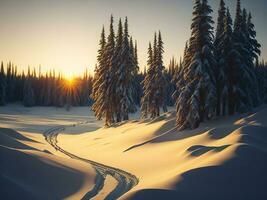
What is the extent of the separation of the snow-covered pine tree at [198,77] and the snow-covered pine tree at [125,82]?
14832mm

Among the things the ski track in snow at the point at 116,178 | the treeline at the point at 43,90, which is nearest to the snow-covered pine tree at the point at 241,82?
the ski track in snow at the point at 116,178

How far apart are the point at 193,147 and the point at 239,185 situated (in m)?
8.17

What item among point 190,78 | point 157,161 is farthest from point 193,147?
Result: point 190,78

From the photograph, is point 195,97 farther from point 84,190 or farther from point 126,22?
point 126,22

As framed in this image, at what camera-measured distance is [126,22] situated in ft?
161

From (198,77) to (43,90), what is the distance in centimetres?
8838

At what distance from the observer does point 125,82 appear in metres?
45.6

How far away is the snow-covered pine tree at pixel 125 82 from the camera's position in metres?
44.8

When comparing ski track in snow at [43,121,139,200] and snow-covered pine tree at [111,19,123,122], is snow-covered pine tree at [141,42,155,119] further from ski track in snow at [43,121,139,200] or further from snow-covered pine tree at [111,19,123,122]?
ski track in snow at [43,121,139,200]

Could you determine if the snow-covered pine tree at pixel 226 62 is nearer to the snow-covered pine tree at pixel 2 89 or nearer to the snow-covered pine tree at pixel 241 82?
the snow-covered pine tree at pixel 241 82

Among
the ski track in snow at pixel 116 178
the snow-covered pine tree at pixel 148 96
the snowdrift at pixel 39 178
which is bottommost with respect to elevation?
the ski track in snow at pixel 116 178

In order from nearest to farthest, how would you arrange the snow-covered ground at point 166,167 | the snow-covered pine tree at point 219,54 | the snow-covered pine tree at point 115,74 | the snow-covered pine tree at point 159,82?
the snow-covered ground at point 166,167 → the snow-covered pine tree at point 219,54 → the snow-covered pine tree at point 115,74 → the snow-covered pine tree at point 159,82

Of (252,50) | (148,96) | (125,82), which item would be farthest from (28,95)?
(252,50)

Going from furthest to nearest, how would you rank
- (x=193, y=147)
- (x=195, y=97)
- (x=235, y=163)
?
(x=195, y=97) < (x=193, y=147) < (x=235, y=163)
